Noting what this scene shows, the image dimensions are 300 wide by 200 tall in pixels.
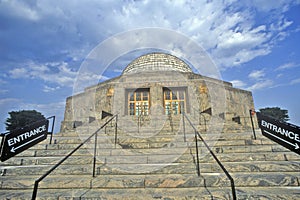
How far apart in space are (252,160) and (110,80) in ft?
30.1

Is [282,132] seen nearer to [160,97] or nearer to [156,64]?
[160,97]

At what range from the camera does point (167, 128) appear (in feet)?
18.9

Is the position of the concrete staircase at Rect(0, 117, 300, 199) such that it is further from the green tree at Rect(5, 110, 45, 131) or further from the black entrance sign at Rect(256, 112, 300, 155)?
the green tree at Rect(5, 110, 45, 131)

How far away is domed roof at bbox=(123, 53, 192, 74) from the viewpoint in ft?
46.1

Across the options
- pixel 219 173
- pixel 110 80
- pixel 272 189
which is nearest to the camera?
pixel 272 189

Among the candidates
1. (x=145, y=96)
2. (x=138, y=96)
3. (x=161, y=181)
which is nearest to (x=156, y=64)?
(x=145, y=96)

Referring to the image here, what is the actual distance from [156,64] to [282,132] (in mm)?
11670

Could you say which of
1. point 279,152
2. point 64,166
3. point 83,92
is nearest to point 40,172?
point 64,166

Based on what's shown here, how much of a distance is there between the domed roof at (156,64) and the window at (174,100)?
14.2 ft

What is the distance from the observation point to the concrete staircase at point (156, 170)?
7.72 ft

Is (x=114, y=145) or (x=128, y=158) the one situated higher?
(x=114, y=145)

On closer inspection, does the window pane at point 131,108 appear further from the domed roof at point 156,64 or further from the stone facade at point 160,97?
the domed roof at point 156,64

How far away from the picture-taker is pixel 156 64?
14.3 metres

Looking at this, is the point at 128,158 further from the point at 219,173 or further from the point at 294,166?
the point at 294,166
